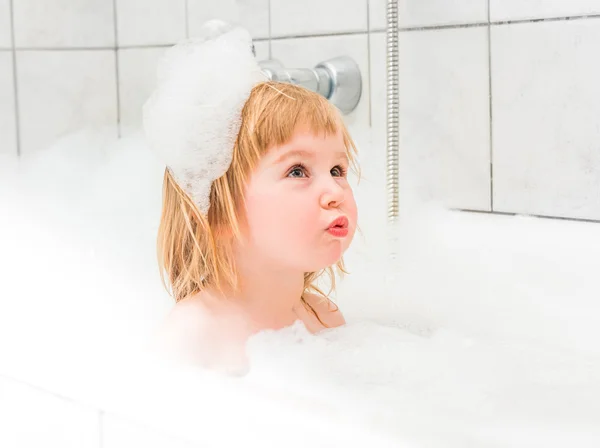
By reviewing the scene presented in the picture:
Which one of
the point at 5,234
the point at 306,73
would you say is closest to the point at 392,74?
the point at 306,73

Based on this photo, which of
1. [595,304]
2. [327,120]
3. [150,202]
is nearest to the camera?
[327,120]

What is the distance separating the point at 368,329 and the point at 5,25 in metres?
1.33

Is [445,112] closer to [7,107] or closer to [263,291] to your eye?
[263,291]

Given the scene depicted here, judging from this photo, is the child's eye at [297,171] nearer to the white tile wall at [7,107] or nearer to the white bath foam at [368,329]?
the white bath foam at [368,329]

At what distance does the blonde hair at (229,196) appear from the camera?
3.45 feet

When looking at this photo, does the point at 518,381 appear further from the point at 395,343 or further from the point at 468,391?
the point at 395,343

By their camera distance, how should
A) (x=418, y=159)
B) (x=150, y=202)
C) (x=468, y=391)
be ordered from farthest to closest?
(x=150, y=202), (x=418, y=159), (x=468, y=391)

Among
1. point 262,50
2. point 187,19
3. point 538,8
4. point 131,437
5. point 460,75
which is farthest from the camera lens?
point 187,19

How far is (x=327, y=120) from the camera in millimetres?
1057

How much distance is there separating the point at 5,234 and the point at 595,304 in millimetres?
1054

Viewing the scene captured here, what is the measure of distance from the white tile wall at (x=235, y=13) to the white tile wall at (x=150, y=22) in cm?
3

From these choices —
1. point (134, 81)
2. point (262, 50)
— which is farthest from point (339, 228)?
point (134, 81)

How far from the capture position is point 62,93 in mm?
2240

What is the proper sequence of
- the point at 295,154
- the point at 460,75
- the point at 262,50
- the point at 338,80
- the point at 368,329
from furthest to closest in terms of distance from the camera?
the point at 262,50
the point at 338,80
the point at 460,75
the point at 368,329
the point at 295,154
